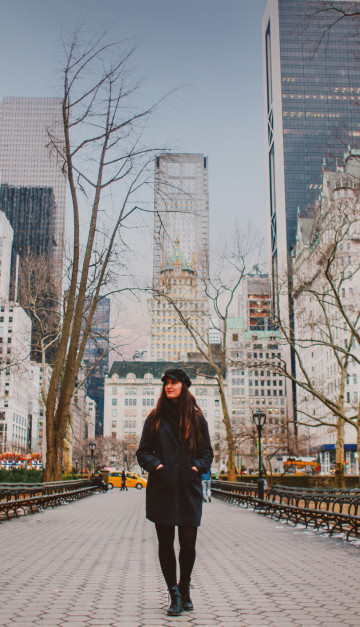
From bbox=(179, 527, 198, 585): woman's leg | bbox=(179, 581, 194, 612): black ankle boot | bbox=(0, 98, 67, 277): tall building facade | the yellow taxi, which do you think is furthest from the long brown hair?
bbox=(0, 98, 67, 277): tall building facade

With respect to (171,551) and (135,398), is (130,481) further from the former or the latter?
(135,398)

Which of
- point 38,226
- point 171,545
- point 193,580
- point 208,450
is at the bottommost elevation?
point 193,580

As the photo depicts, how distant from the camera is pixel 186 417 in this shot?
16.2ft

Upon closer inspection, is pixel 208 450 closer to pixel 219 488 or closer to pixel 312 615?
pixel 312 615

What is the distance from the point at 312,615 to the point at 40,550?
206 inches

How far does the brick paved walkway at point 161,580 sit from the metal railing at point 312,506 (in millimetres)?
527

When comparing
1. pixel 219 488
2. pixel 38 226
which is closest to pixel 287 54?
pixel 38 226

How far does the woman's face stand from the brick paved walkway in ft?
5.49

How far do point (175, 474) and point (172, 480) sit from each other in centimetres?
5

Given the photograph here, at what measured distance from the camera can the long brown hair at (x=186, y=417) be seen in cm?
490

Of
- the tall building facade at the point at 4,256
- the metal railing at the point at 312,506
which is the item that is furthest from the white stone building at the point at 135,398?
the metal railing at the point at 312,506

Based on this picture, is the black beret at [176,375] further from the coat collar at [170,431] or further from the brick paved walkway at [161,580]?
the brick paved walkway at [161,580]

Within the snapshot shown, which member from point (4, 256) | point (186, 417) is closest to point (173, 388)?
point (186, 417)

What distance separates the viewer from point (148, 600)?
18.0 ft
